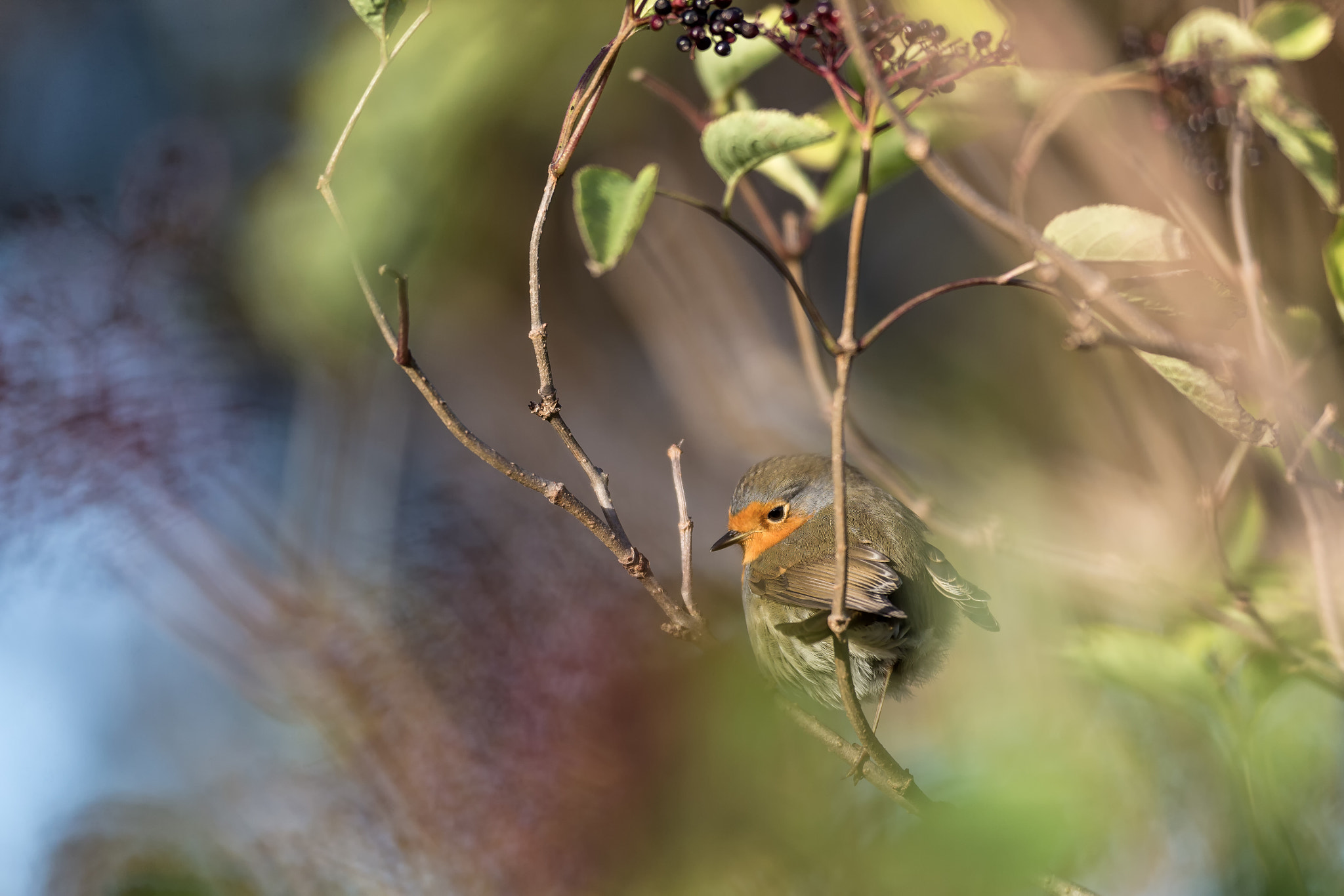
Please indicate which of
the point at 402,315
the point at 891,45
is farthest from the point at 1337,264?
the point at 402,315

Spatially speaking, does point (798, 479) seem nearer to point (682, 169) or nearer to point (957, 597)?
point (957, 597)

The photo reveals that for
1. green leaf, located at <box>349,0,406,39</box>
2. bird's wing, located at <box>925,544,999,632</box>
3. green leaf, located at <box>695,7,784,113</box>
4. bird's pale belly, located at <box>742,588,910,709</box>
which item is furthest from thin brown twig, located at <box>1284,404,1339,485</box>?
green leaf, located at <box>349,0,406,39</box>

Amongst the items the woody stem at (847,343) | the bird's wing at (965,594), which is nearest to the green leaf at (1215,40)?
the woody stem at (847,343)

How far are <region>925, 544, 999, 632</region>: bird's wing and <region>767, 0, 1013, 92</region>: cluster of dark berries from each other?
0.57 m

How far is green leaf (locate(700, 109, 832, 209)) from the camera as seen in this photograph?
2.31ft

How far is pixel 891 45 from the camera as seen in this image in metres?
0.81

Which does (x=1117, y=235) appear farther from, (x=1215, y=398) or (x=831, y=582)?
(x=831, y=582)

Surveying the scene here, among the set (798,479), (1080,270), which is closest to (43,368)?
(798,479)

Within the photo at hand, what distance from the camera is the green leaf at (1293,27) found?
0.96m

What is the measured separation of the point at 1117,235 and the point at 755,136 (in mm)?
290

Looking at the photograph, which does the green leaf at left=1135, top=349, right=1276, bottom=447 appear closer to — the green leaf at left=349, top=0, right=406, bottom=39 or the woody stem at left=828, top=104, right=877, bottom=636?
the woody stem at left=828, top=104, right=877, bottom=636

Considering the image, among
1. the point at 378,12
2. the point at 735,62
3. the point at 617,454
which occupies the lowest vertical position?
the point at 617,454

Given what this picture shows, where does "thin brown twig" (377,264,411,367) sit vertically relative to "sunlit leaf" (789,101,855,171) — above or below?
above

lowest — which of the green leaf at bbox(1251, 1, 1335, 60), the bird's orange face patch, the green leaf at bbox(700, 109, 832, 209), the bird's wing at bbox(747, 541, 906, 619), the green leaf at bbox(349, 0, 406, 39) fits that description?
the bird's wing at bbox(747, 541, 906, 619)
